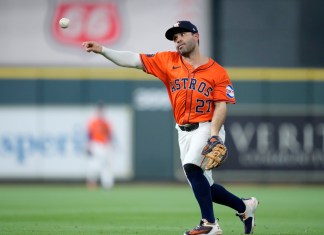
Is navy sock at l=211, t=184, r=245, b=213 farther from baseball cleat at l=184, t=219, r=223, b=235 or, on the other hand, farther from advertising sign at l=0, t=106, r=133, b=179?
advertising sign at l=0, t=106, r=133, b=179

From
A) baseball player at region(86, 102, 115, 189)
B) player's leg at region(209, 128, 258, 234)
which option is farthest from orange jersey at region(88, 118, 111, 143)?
player's leg at region(209, 128, 258, 234)

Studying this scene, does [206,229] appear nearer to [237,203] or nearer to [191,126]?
[237,203]

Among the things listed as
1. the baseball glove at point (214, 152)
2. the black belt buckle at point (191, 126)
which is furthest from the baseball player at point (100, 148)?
the baseball glove at point (214, 152)

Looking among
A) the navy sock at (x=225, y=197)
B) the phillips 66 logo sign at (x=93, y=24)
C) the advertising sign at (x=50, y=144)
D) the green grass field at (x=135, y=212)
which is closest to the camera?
the navy sock at (x=225, y=197)

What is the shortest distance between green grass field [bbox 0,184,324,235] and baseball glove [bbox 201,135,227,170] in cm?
110

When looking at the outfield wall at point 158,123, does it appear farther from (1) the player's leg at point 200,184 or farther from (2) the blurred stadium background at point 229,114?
(1) the player's leg at point 200,184

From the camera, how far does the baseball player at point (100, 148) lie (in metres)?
18.8

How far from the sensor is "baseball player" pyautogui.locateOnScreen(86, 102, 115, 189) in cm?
1880

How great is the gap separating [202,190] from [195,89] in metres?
0.87

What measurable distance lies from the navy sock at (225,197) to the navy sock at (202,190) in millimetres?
404

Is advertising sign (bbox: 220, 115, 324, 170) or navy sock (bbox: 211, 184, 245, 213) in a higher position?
navy sock (bbox: 211, 184, 245, 213)

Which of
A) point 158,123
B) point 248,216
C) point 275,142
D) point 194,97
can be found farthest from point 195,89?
point 158,123

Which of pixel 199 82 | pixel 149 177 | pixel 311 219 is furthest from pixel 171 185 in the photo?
pixel 199 82

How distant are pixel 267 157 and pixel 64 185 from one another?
4.57m
